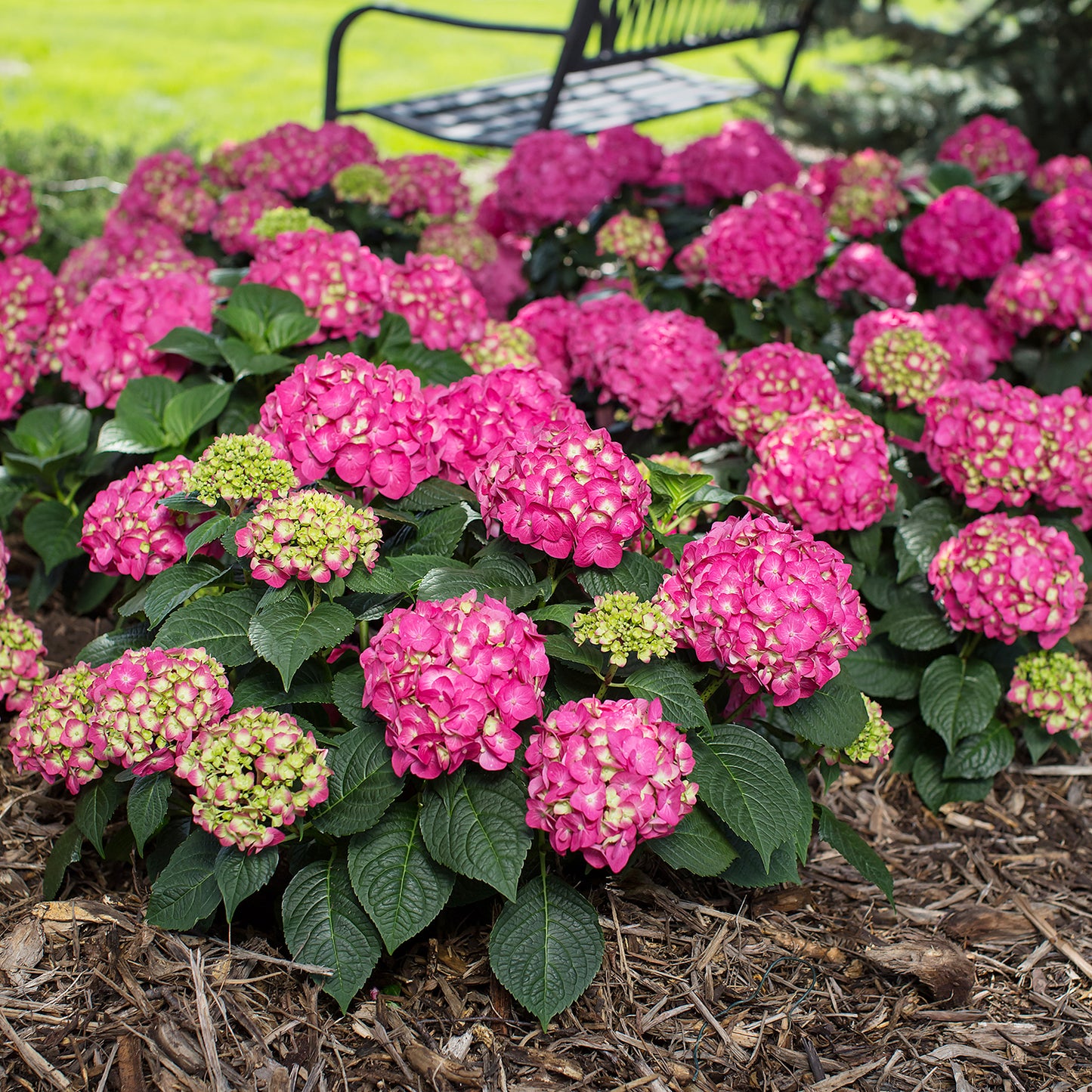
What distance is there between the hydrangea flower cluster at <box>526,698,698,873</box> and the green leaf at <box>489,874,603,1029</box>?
0.63ft

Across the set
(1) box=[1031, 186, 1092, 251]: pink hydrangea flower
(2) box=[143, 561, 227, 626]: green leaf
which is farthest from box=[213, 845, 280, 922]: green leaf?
(1) box=[1031, 186, 1092, 251]: pink hydrangea flower

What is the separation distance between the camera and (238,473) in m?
1.80

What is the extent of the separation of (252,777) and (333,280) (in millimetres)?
1357

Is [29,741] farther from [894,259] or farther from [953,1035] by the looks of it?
[894,259]

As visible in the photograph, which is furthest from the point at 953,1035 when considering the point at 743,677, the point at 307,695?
the point at 307,695

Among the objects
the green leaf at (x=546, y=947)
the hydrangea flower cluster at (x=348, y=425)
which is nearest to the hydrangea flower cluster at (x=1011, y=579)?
the green leaf at (x=546, y=947)

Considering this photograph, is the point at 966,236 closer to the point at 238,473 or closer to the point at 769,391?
the point at 769,391

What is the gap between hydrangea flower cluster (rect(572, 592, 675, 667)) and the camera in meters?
1.59

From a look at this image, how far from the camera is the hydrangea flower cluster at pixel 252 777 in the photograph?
154cm

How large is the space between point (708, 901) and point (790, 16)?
5082mm

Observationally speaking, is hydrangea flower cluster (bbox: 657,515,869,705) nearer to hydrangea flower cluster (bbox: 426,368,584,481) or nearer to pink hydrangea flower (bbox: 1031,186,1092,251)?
hydrangea flower cluster (bbox: 426,368,584,481)

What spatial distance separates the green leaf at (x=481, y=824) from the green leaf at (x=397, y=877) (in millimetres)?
72

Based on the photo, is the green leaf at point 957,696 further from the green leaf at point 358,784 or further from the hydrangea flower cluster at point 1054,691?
the green leaf at point 358,784

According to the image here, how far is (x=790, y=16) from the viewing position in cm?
567
